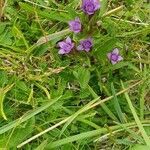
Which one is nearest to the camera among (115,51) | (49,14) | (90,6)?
(90,6)

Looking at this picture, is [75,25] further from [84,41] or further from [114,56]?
[114,56]

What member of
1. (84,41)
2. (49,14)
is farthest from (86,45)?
(49,14)

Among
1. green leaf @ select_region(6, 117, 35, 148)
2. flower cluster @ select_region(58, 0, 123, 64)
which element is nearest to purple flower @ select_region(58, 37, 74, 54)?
flower cluster @ select_region(58, 0, 123, 64)

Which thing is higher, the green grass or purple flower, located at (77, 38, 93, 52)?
purple flower, located at (77, 38, 93, 52)

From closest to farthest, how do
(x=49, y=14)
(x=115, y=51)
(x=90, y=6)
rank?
(x=90, y=6) < (x=115, y=51) < (x=49, y=14)

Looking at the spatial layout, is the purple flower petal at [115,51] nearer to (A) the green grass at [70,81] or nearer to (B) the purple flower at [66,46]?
(A) the green grass at [70,81]

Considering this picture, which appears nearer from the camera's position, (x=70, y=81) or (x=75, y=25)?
(x=75, y=25)

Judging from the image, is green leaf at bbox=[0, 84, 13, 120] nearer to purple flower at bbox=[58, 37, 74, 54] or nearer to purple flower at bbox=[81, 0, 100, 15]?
purple flower at bbox=[58, 37, 74, 54]

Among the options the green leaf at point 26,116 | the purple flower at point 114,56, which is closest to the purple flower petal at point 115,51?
the purple flower at point 114,56
